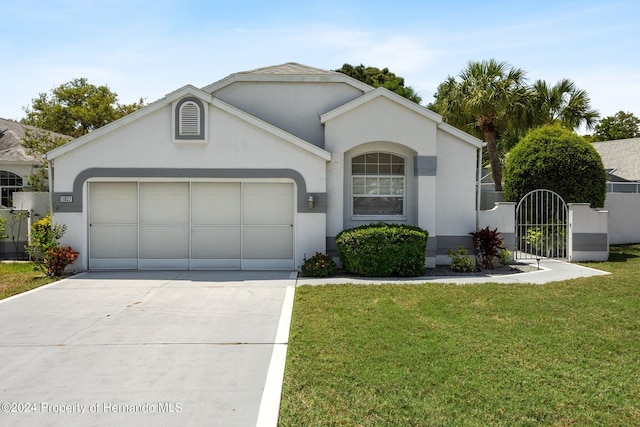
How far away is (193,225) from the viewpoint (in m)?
13.4

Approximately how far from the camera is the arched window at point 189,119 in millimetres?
12891

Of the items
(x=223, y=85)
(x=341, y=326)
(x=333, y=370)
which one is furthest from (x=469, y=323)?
(x=223, y=85)

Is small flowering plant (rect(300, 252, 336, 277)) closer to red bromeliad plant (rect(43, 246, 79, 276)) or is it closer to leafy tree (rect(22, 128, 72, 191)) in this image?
red bromeliad plant (rect(43, 246, 79, 276))

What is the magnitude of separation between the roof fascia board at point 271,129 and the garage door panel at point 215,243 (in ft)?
8.93

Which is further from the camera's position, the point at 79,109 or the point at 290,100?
the point at 79,109

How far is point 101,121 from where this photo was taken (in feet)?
117

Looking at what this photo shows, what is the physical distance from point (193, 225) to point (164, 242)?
0.90m

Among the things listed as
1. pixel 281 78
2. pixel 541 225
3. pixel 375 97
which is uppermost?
pixel 281 78

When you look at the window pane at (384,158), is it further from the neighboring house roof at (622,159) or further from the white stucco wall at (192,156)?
the neighboring house roof at (622,159)

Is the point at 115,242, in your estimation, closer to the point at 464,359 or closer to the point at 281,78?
the point at 281,78

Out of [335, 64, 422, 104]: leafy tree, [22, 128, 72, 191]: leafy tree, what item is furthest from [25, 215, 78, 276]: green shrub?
[335, 64, 422, 104]: leafy tree

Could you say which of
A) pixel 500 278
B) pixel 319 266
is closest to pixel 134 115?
pixel 319 266

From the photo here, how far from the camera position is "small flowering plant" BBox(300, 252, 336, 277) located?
12.5 meters

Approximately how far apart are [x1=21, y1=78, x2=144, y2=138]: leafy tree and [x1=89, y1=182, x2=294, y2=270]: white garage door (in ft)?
78.5
